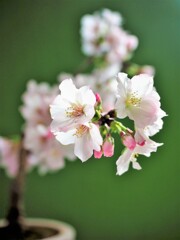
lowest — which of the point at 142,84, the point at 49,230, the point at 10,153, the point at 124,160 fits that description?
the point at 49,230

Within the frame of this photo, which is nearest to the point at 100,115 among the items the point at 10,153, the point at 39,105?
the point at 39,105

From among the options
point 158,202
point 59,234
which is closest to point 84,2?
point 158,202

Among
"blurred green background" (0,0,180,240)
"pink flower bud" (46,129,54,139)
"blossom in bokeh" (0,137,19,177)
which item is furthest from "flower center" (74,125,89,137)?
"blurred green background" (0,0,180,240)

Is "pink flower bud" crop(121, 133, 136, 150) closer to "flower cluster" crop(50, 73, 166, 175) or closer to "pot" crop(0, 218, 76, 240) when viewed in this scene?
"flower cluster" crop(50, 73, 166, 175)

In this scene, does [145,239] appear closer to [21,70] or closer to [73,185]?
[73,185]

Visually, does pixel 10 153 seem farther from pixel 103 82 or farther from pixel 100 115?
pixel 100 115

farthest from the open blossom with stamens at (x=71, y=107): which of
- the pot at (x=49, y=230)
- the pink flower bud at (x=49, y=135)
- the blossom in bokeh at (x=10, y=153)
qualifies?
the blossom in bokeh at (x=10, y=153)

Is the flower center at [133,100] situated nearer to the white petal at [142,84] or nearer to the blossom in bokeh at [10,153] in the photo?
the white petal at [142,84]
